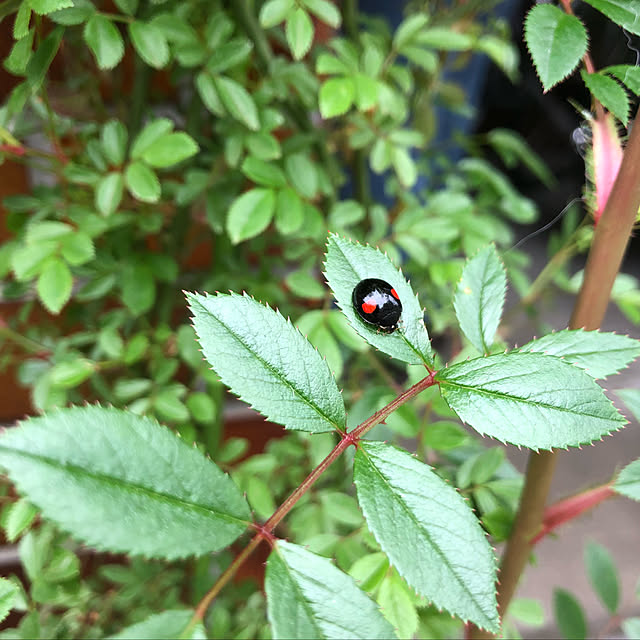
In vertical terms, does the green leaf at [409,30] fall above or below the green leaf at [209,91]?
above

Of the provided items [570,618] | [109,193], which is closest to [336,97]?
[109,193]

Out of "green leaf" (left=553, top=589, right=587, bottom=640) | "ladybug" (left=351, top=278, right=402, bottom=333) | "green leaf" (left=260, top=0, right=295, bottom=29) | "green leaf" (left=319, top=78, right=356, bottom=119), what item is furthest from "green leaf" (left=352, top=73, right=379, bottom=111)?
"green leaf" (left=553, top=589, right=587, bottom=640)

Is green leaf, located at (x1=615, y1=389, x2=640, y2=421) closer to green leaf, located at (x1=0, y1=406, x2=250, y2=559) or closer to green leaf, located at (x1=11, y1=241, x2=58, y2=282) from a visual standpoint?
green leaf, located at (x1=0, y1=406, x2=250, y2=559)

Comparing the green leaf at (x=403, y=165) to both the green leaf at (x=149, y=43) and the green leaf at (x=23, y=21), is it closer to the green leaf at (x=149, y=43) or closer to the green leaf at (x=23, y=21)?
the green leaf at (x=149, y=43)

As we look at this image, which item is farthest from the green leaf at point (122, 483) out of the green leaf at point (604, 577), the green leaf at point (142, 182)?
the green leaf at point (604, 577)

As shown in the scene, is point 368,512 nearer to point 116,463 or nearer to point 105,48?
point 116,463

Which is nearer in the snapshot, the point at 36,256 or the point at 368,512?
the point at 368,512

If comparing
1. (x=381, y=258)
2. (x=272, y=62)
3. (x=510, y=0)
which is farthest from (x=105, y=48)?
(x=510, y=0)
